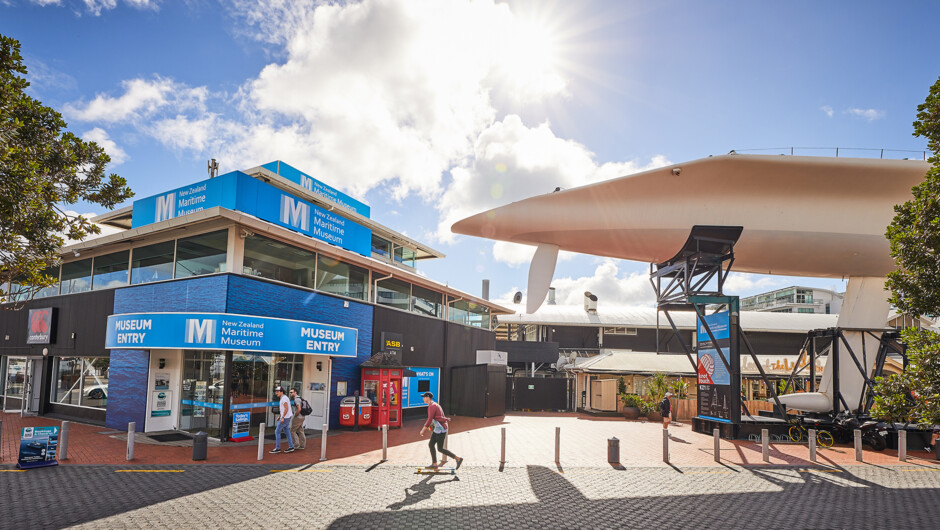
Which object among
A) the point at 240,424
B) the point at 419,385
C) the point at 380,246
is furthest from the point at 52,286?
the point at 419,385

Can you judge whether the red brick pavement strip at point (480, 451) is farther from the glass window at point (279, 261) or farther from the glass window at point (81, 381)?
the glass window at point (279, 261)

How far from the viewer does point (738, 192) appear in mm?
15375

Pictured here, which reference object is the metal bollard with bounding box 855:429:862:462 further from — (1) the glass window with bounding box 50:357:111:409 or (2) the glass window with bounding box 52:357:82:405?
(2) the glass window with bounding box 52:357:82:405

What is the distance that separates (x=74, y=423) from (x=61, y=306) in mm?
4782

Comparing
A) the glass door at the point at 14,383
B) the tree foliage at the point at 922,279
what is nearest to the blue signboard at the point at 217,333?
the glass door at the point at 14,383

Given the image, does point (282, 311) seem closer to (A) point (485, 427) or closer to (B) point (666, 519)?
(A) point (485, 427)

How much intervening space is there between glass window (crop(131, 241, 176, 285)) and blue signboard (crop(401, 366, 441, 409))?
9.45 metres

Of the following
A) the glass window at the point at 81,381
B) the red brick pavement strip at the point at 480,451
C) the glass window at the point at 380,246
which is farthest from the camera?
the glass window at the point at 380,246

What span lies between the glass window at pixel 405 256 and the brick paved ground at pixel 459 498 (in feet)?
62.3

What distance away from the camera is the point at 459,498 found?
9.64 meters

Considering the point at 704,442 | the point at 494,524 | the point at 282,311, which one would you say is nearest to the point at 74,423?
the point at 282,311

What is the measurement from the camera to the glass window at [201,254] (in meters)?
15.7

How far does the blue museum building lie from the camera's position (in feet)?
49.8

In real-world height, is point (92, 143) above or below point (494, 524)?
above
